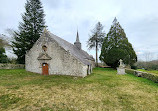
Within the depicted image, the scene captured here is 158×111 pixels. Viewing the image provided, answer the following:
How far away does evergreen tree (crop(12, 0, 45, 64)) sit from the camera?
17.7 metres

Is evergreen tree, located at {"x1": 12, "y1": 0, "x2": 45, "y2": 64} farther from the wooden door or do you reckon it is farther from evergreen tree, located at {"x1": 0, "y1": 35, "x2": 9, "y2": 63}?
the wooden door

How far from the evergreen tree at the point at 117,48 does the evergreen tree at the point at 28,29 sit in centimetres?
1668

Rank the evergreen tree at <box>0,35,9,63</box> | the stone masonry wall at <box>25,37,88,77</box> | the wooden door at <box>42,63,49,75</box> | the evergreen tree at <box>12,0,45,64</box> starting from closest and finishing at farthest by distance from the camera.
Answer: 1. the stone masonry wall at <box>25,37,88,77</box>
2. the wooden door at <box>42,63,49,75</box>
3. the evergreen tree at <box>0,35,9,63</box>
4. the evergreen tree at <box>12,0,45,64</box>

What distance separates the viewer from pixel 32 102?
4141 mm

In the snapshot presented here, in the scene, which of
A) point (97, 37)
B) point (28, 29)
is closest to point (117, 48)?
point (97, 37)

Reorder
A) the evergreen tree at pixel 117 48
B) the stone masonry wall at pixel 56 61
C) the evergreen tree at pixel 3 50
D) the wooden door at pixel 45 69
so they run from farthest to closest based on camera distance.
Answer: the evergreen tree at pixel 117 48 → the evergreen tree at pixel 3 50 → the wooden door at pixel 45 69 → the stone masonry wall at pixel 56 61

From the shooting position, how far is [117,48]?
19375 mm

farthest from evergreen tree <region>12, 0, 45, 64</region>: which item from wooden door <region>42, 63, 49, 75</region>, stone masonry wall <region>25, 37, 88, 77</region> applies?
wooden door <region>42, 63, 49, 75</region>

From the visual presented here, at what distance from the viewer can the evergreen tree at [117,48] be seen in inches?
736

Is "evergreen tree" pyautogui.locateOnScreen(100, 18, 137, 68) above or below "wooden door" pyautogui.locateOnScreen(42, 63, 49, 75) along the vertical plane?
above

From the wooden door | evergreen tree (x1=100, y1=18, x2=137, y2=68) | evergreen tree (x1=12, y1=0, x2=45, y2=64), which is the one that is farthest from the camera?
evergreen tree (x1=100, y1=18, x2=137, y2=68)

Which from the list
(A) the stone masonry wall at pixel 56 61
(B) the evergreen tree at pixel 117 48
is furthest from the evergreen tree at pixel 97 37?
(A) the stone masonry wall at pixel 56 61

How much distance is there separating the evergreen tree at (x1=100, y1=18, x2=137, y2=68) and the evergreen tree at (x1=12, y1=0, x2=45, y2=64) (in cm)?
1668

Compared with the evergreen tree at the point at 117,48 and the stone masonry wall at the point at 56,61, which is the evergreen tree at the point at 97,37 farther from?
the stone masonry wall at the point at 56,61
